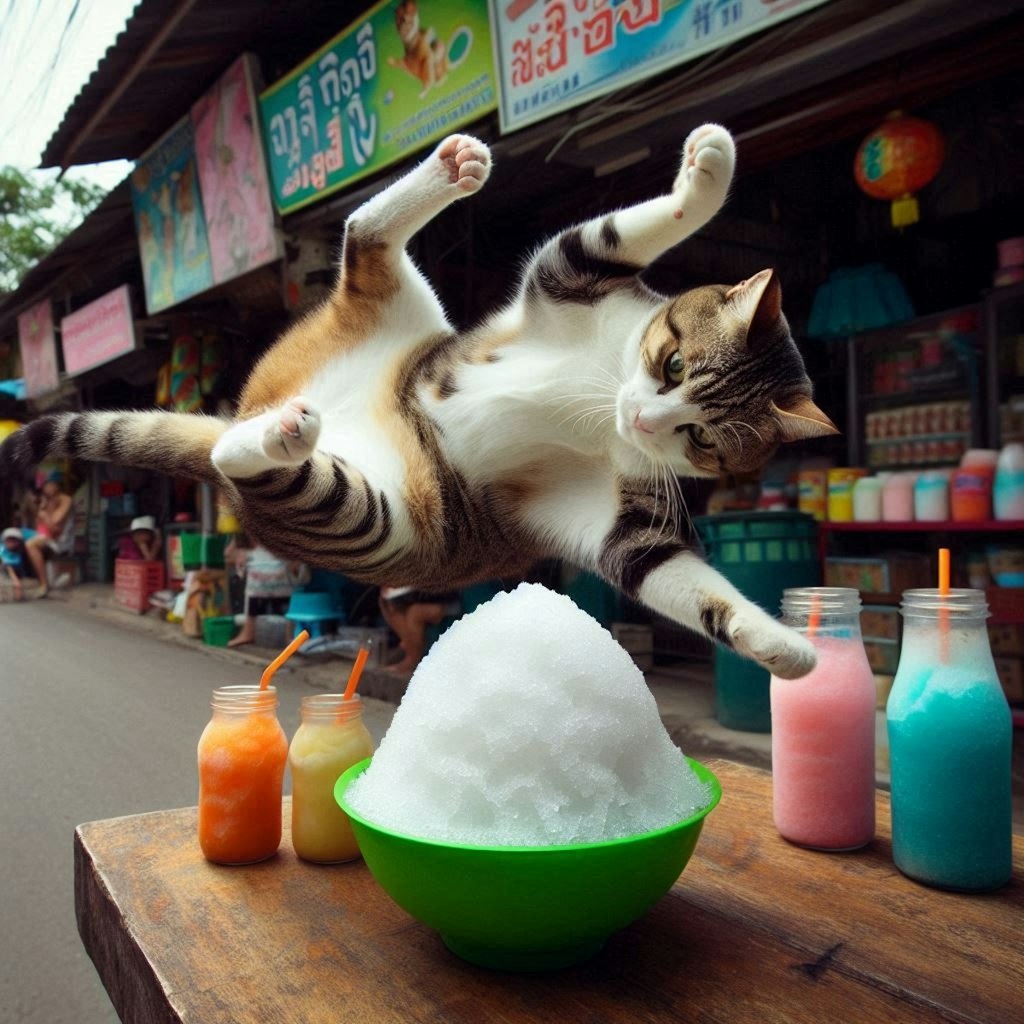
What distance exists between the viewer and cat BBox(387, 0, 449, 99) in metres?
2.17

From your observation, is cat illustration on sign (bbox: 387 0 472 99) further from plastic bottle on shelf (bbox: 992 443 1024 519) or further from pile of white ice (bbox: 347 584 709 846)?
pile of white ice (bbox: 347 584 709 846)

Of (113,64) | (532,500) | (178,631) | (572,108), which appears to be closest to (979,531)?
(572,108)

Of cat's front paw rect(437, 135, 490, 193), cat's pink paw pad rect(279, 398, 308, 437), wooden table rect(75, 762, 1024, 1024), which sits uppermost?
cat's front paw rect(437, 135, 490, 193)

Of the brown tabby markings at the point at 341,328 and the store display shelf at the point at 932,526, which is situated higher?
the brown tabby markings at the point at 341,328

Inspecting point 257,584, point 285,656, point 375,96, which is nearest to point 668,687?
point 257,584

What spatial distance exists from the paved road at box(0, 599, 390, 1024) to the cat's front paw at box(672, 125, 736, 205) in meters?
0.82

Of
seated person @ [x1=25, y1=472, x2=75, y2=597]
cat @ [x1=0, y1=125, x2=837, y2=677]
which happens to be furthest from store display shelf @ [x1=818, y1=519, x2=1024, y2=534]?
seated person @ [x1=25, y1=472, x2=75, y2=597]

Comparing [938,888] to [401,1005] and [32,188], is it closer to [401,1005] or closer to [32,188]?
[401,1005]

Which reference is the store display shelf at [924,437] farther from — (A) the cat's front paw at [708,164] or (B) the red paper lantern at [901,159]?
(A) the cat's front paw at [708,164]

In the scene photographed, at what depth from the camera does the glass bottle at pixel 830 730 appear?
2.57 ft

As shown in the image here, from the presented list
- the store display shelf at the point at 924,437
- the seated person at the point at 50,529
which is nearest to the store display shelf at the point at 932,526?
the store display shelf at the point at 924,437

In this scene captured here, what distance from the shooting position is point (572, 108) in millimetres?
1822

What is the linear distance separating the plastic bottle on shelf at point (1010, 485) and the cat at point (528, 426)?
1.92 m

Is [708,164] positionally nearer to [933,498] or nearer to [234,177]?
[933,498]
